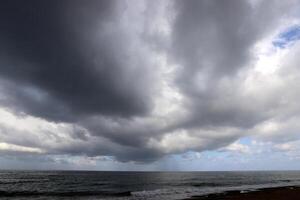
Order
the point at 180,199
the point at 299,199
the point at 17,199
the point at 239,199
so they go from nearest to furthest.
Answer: the point at 299,199
the point at 239,199
the point at 180,199
the point at 17,199

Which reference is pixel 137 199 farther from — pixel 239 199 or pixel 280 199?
pixel 280 199

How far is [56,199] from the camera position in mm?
55812

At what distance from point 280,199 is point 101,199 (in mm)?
30468

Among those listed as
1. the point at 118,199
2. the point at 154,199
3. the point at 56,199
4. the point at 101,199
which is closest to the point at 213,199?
the point at 154,199

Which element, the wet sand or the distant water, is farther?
the distant water

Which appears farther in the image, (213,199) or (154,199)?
(154,199)

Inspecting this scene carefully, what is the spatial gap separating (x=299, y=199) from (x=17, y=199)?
49.8 meters

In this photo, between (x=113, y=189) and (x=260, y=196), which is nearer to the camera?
(x=260, y=196)

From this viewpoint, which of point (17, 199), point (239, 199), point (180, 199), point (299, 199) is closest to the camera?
point (299, 199)

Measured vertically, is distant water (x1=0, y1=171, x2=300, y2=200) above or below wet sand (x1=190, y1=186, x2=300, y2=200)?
above

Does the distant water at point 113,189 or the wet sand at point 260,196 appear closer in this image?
the wet sand at point 260,196

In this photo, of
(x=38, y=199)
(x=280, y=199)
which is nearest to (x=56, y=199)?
(x=38, y=199)

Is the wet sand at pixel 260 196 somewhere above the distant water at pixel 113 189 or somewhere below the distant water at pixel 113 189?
below

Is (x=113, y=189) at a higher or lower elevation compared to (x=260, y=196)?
higher
